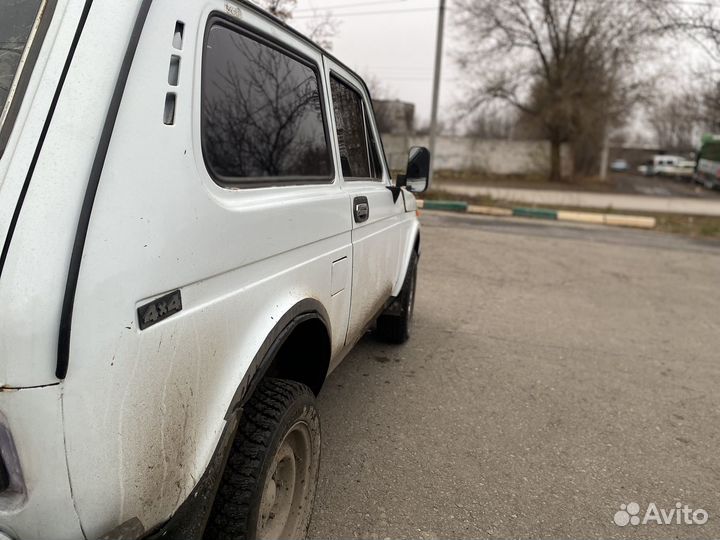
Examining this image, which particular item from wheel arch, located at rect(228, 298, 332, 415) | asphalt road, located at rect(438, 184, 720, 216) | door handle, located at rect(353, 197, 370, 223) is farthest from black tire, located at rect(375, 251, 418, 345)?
asphalt road, located at rect(438, 184, 720, 216)

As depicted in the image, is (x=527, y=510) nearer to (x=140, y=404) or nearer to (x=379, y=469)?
(x=379, y=469)

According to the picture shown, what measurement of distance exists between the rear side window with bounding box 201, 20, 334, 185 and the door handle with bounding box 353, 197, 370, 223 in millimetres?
235

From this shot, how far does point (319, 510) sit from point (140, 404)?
4.83ft

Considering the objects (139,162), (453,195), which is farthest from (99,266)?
(453,195)

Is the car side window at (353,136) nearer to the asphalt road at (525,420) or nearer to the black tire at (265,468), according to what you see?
the black tire at (265,468)

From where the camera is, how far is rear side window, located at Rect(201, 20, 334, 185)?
1547 mm

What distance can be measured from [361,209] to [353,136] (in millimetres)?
526

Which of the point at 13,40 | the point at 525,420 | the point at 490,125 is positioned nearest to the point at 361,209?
the point at 13,40

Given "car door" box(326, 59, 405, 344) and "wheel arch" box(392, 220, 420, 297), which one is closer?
"car door" box(326, 59, 405, 344)

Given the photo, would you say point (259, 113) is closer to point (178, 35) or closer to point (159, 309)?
point (178, 35)

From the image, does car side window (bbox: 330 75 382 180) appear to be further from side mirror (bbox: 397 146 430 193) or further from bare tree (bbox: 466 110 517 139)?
bare tree (bbox: 466 110 517 139)

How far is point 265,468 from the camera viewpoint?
1644 millimetres

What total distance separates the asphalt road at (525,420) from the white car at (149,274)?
2.70 ft

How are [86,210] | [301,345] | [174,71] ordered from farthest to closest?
[301,345]
[174,71]
[86,210]
